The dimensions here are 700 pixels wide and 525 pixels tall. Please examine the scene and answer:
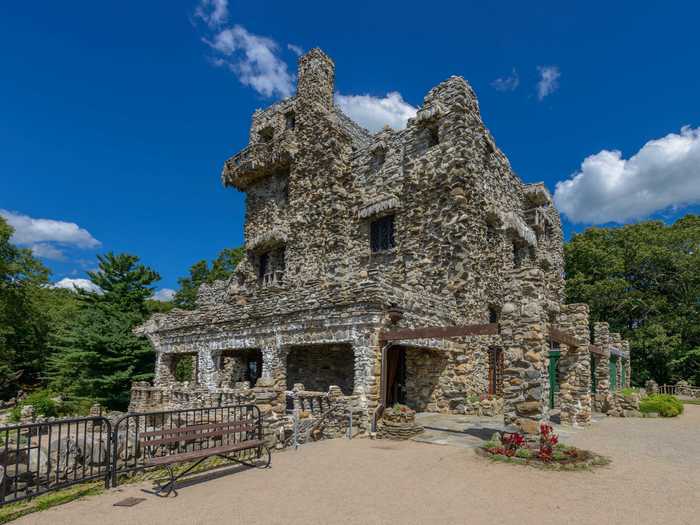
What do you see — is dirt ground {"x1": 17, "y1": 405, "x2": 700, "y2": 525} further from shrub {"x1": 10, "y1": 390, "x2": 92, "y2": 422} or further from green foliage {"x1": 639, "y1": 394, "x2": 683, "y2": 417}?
shrub {"x1": 10, "y1": 390, "x2": 92, "y2": 422}

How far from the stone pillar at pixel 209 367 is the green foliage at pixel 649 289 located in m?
26.4

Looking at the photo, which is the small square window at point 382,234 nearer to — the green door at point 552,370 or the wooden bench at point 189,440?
the green door at point 552,370

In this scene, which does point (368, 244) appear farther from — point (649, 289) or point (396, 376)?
point (649, 289)

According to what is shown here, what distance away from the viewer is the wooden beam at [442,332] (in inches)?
396

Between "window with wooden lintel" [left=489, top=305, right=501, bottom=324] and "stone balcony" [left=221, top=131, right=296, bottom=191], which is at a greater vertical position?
"stone balcony" [left=221, top=131, right=296, bottom=191]

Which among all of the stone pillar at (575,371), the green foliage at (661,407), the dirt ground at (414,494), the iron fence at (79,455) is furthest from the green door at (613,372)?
the iron fence at (79,455)

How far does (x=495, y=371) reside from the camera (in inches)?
664

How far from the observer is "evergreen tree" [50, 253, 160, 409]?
21.1 metres

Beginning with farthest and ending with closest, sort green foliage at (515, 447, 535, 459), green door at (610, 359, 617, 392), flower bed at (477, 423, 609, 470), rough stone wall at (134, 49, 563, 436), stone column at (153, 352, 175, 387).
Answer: green door at (610, 359, 617, 392)
stone column at (153, 352, 175, 387)
rough stone wall at (134, 49, 563, 436)
green foliage at (515, 447, 535, 459)
flower bed at (477, 423, 609, 470)

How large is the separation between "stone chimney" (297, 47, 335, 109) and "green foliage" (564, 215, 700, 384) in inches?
876

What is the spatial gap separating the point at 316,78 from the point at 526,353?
18554 mm

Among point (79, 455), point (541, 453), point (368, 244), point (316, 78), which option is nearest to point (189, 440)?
point (79, 455)

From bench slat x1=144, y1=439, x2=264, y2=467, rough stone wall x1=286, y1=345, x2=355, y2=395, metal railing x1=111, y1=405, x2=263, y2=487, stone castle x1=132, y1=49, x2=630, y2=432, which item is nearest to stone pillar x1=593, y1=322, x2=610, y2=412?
stone castle x1=132, y1=49, x2=630, y2=432

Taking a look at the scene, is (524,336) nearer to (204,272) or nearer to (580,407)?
(580,407)
